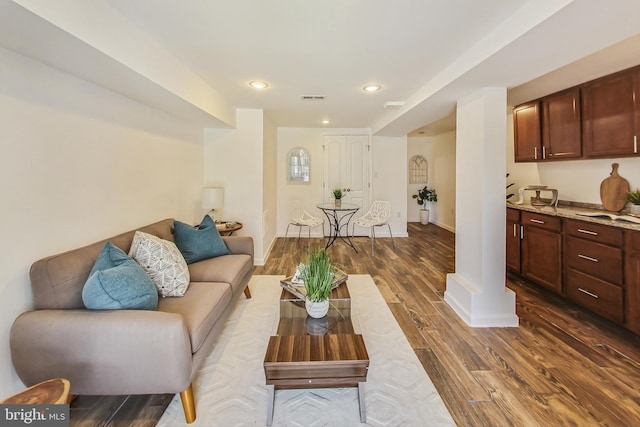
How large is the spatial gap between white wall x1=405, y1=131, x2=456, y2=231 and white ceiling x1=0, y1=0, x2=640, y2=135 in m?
3.67

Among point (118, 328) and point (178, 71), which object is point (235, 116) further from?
point (118, 328)

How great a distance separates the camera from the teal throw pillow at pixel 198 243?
8.41ft

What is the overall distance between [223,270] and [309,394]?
1.18m

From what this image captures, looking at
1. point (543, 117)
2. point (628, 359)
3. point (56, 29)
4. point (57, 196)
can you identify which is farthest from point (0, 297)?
point (543, 117)

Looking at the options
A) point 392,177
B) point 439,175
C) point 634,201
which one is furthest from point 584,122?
point 439,175

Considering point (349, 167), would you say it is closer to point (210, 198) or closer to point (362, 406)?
point (210, 198)

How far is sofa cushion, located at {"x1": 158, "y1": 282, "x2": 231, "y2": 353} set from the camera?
1579mm

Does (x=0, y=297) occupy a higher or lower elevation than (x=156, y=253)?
lower

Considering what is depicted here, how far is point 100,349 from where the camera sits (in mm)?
1345

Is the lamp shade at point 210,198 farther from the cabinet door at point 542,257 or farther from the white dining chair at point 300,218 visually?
the cabinet door at point 542,257

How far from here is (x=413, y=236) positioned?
19.4ft

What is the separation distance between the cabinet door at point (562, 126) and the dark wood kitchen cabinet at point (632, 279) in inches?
40.3

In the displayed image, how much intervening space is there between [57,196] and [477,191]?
3.07 m

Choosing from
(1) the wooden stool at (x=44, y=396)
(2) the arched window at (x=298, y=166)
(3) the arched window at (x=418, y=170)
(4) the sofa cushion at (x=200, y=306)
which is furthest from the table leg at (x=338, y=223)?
(1) the wooden stool at (x=44, y=396)
